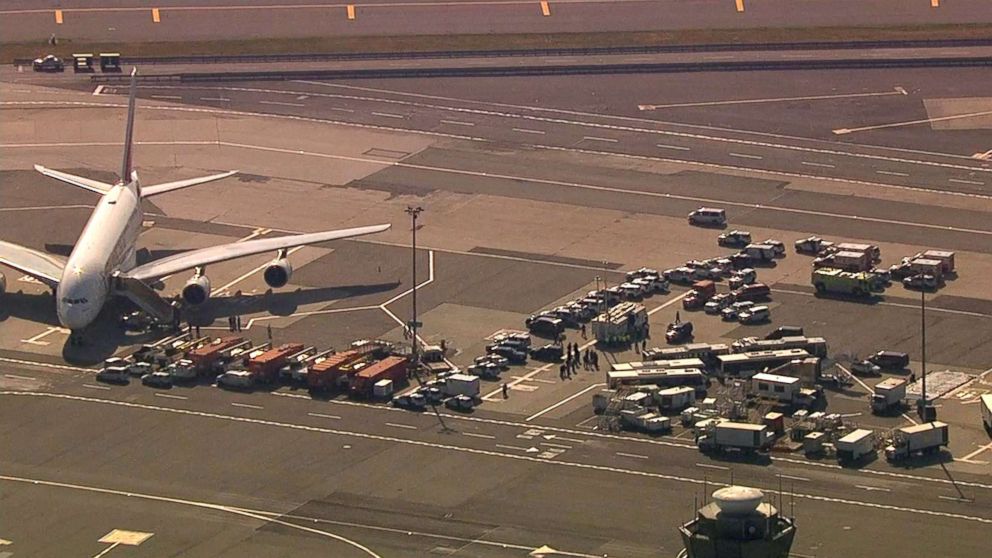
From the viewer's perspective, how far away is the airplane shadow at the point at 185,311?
7254 inches

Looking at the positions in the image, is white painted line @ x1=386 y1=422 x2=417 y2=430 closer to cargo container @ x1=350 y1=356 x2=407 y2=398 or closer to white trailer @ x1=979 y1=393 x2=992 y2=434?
cargo container @ x1=350 y1=356 x2=407 y2=398

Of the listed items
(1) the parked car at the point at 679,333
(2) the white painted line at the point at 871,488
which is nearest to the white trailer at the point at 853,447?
(2) the white painted line at the point at 871,488

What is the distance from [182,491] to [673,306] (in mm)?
53270

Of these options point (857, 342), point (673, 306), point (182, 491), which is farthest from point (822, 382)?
point (182, 491)

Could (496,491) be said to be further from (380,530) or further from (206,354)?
(206,354)

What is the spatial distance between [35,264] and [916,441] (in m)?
74.9

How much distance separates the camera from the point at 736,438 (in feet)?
515

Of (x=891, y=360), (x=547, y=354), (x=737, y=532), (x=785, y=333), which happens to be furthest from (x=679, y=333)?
(x=737, y=532)

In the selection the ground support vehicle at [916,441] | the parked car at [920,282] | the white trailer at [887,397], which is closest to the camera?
the ground support vehicle at [916,441]

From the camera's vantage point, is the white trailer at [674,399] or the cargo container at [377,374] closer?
the white trailer at [674,399]

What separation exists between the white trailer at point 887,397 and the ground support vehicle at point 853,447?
9124 mm

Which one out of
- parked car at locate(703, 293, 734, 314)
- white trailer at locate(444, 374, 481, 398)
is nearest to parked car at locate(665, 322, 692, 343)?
parked car at locate(703, 293, 734, 314)

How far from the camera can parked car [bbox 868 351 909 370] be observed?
17588 centimetres

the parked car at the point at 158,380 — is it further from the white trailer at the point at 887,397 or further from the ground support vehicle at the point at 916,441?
the ground support vehicle at the point at 916,441
